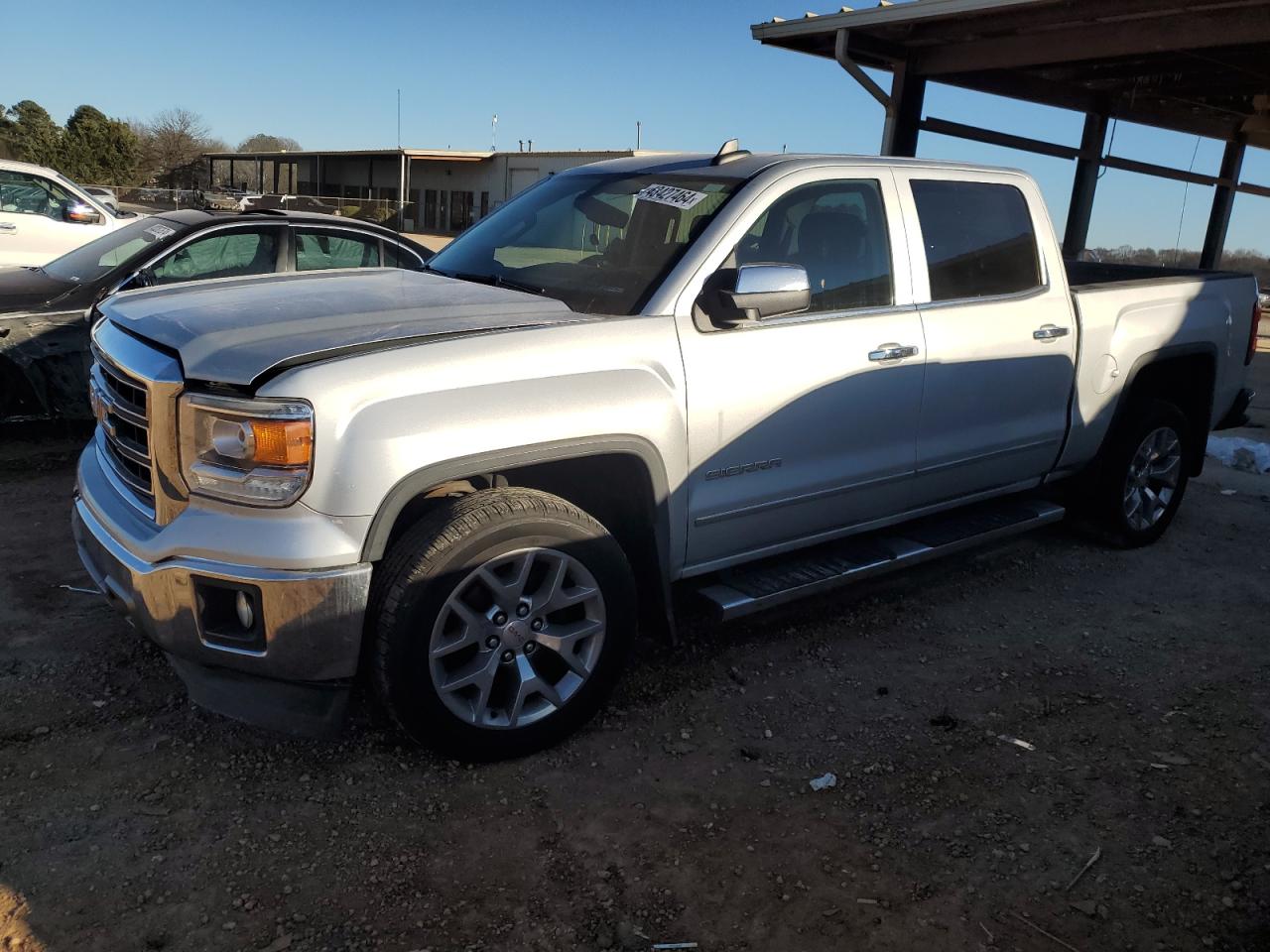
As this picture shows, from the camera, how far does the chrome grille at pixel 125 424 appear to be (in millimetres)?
2973

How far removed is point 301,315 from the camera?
120 inches

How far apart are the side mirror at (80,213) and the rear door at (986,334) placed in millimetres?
9790

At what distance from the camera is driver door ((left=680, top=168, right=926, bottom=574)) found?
3.46 metres

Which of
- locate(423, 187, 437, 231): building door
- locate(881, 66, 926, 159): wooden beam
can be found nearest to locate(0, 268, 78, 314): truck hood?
locate(881, 66, 926, 159): wooden beam

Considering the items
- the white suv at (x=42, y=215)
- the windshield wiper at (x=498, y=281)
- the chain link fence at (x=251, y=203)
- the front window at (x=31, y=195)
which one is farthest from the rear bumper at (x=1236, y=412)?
the chain link fence at (x=251, y=203)

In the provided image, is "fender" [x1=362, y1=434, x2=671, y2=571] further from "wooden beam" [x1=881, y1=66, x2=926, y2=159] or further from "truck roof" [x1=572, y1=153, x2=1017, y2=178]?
"wooden beam" [x1=881, y1=66, x2=926, y2=159]

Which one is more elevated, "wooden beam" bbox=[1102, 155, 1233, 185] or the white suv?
"wooden beam" bbox=[1102, 155, 1233, 185]

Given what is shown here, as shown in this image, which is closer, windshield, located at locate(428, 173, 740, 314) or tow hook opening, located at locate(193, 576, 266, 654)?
tow hook opening, located at locate(193, 576, 266, 654)

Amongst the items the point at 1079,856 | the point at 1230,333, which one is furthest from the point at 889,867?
the point at 1230,333

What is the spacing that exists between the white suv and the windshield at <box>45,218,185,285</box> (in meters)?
4.54

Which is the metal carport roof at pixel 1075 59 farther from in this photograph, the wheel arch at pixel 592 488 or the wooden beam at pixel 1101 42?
the wheel arch at pixel 592 488

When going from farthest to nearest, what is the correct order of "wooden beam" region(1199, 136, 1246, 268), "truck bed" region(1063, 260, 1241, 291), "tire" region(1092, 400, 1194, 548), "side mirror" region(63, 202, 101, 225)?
"wooden beam" region(1199, 136, 1246, 268) < "side mirror" region(63, 202, 101, 225) < "truck bed" region(1063, 260, 1241, 291) < "tire" region(1092, 400, 1194, 548)

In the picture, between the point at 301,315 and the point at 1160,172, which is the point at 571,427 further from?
the point at 1160,172

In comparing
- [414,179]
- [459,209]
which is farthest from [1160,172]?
[414,179]
